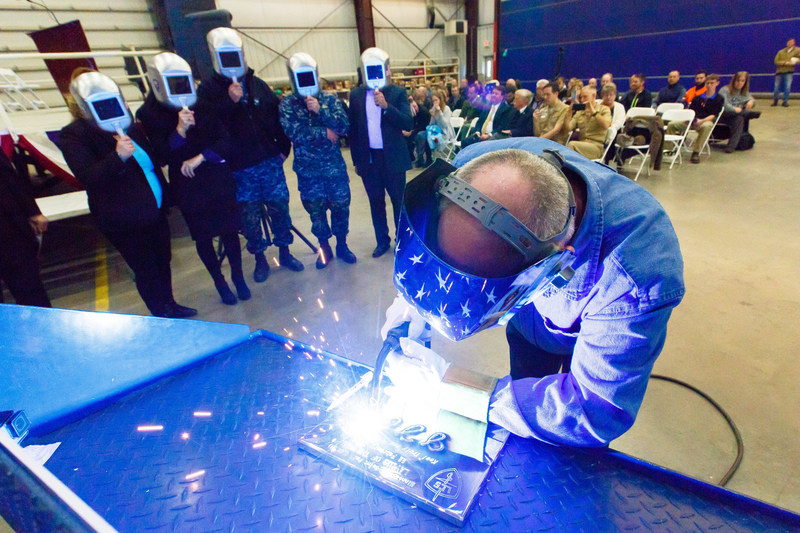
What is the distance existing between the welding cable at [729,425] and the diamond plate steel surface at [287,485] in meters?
1.16

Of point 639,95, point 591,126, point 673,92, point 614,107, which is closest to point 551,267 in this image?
point 591,126

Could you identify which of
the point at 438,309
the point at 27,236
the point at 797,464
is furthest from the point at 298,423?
the point at 27,236

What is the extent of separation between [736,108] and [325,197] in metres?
7.57

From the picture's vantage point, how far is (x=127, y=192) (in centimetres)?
254

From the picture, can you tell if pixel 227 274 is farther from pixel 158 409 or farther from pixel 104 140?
pixel 158 409

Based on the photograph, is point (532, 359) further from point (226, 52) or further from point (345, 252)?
point (226, 52)

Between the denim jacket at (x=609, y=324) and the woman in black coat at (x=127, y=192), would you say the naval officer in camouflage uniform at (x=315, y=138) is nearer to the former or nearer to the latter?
the woman in black coat at (x=127, y=192)

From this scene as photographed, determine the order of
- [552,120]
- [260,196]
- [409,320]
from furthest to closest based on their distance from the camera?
1. [552,120]
2. [260,196]
3. [409,320]

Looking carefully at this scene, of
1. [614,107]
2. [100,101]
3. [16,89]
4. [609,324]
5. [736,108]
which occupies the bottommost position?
[736,108]

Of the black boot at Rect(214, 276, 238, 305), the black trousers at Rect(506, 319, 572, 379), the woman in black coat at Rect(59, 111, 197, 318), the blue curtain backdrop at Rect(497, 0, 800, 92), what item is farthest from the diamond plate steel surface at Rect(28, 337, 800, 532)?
the blue curtain backdrop at Rect(497, 0, 800, 92)

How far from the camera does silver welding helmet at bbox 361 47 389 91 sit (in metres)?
3.37

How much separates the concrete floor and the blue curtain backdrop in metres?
7.98

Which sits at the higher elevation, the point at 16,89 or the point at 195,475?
the point at 16,89

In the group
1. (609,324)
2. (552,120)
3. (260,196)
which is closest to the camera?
(609,324)
